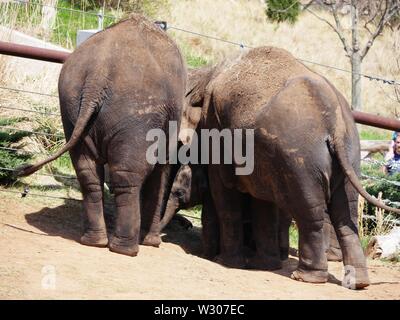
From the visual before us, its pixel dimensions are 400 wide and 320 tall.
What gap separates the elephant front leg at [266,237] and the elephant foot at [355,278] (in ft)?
3.06

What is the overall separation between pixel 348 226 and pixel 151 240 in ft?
6.25

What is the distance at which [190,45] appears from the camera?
21.9 meters

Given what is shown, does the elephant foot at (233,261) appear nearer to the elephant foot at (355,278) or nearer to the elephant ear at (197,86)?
the elephant foot at (355,278)

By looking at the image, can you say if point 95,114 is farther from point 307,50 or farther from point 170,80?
point 307,50

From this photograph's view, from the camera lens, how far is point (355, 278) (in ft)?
23.6

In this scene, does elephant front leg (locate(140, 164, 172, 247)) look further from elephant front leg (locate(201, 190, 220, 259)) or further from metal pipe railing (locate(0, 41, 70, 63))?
metal pipe railing (locate(0, 41, 70, 63))

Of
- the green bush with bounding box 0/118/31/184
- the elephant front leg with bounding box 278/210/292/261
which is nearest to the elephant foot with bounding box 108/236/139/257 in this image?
the elephant front leg with bounding box 278/210/292/261

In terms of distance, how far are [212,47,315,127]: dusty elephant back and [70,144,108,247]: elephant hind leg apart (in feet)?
4.09

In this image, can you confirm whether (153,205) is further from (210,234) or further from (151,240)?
(210,234)

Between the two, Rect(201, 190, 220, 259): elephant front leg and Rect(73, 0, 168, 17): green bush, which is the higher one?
Rect(73, 0, 168, 17): green bush

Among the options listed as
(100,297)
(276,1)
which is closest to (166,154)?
(100,297)

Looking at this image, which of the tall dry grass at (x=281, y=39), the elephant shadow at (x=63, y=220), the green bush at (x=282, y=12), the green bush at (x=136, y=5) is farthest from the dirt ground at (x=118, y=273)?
the green bush at (x=282, y=12)

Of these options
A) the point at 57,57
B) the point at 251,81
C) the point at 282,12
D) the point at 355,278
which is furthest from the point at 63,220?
the point at 282,12

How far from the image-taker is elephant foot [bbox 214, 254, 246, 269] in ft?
26.9
